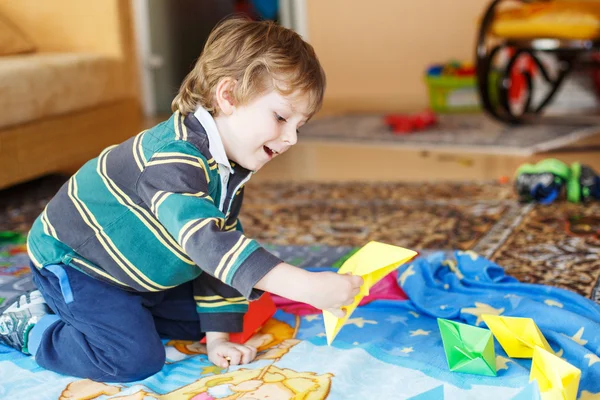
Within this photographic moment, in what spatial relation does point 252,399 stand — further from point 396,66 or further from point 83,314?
point 396,66

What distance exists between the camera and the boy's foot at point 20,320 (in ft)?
3.85

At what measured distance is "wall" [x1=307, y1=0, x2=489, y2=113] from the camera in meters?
4.38

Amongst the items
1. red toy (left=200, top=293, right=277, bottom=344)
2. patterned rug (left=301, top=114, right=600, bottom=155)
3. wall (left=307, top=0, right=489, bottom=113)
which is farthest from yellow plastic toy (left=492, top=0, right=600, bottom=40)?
red toy (left=200, top=293, right=277, bottom=344)

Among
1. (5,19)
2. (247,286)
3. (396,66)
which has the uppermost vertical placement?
(5,19)

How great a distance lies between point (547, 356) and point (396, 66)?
385cm

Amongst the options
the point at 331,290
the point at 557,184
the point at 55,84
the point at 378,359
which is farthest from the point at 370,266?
the point at 55,84

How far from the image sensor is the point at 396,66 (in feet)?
15.2

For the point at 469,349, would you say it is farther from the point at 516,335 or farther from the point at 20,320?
the point at 20,320

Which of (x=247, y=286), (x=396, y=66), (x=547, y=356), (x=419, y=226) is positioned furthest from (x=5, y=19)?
(x=396, y=66)

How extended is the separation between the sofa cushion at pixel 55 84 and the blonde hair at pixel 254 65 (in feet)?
3.76

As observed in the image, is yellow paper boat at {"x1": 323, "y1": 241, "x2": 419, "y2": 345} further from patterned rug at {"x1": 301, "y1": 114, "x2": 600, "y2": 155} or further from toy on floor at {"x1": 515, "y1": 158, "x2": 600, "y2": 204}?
patterned rug at {"x1": 301, "y1": 114, "x2": 600, "y2": 155}

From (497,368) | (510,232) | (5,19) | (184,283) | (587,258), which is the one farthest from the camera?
(5,19)

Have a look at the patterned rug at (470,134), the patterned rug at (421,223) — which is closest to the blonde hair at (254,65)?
the patterned rug at (421,223)

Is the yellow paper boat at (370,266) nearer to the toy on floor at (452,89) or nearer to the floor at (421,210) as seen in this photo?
the floor at (421,210)
